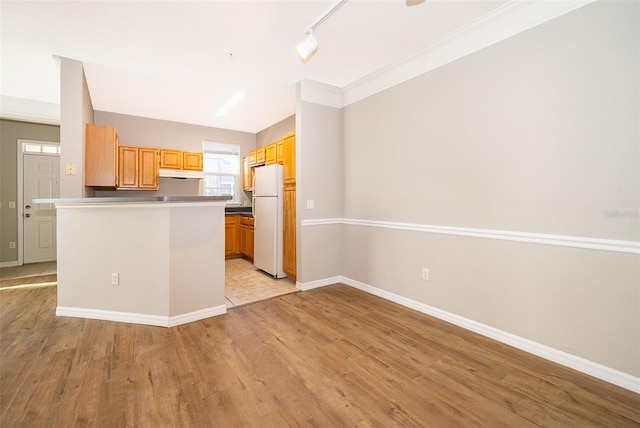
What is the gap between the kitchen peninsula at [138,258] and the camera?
2691mm

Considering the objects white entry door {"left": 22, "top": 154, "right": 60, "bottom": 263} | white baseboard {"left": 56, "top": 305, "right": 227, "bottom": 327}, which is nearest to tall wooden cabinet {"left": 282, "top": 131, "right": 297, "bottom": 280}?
white baseboard {"left": 56, "top": 305, "right": 227, "bottom": 327}

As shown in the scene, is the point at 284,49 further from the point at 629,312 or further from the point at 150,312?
the point at 629,312

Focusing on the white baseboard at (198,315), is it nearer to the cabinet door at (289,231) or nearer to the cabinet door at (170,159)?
the cabinet door at (289,231)

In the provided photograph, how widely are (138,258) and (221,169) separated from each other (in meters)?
3.98

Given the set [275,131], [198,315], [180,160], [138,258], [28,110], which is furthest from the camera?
[275,131]

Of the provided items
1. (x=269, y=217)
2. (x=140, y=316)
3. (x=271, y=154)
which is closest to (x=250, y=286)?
(x=269, y=217)

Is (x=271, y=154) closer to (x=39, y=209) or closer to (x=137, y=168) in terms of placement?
(x=137, y=168)

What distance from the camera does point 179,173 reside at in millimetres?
5477

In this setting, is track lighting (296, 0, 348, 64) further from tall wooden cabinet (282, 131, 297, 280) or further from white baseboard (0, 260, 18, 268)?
white baseboard (0, 260, 18, 268)

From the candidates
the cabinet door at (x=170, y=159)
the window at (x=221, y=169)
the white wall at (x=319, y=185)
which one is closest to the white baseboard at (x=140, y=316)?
the white wall at (x=319, y=185)

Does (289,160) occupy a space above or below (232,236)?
above

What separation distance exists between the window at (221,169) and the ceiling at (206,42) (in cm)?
194

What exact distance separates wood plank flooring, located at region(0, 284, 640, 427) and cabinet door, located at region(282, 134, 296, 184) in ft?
6.96

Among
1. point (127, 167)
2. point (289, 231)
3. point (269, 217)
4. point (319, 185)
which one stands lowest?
point (289, 231)
